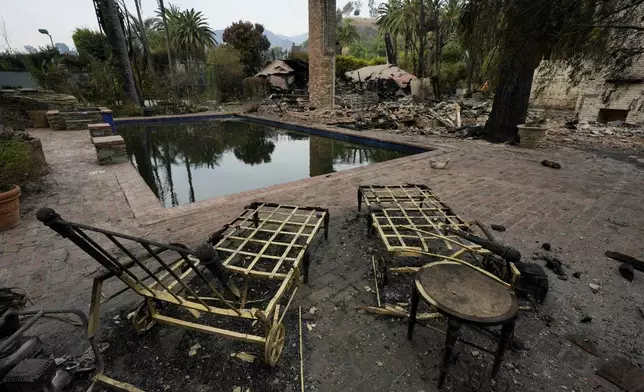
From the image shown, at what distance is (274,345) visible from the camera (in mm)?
1863

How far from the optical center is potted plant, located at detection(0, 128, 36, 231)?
3.47 meters

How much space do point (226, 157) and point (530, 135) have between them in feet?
27.9

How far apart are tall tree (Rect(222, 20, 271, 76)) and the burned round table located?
92.4 feet

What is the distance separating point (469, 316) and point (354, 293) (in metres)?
1.16

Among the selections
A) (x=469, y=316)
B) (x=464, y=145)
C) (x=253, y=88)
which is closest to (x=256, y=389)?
(x=469, y=316)

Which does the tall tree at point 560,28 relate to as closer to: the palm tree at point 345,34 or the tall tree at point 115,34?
the tall tree at point 115,34

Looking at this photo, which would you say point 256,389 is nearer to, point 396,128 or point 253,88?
point 396,128

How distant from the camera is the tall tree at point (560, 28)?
4922mm

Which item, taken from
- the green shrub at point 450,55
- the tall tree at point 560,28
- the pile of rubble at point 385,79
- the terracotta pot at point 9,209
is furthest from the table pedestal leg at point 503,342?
the green shrub at point 450,55

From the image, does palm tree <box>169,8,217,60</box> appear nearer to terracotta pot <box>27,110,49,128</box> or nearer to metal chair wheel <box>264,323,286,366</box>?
terracotta pot <box>27,110,49,128</box>

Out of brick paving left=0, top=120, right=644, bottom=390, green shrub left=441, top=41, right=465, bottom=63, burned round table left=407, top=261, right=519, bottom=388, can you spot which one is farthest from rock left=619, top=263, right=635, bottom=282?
green shrub left=441, top=41, right=465, bottom=63

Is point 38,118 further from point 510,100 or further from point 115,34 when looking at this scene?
point 510,100

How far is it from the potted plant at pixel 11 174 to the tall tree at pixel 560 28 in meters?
8.03

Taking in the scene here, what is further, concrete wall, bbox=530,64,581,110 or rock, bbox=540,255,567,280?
concrete wall, bbox=530,64,581,110
